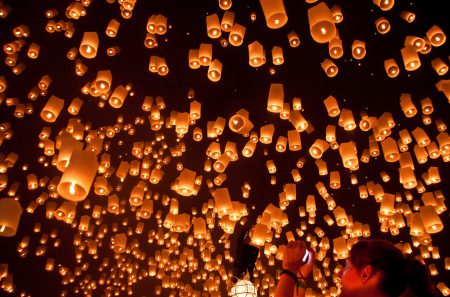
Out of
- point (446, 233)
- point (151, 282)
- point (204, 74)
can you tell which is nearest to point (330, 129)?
point (204, 74)

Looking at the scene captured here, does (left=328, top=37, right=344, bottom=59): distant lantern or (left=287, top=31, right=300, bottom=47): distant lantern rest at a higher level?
(left=328, top=37, right=344, bottom=59): distant lantern

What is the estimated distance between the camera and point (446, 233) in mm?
7801

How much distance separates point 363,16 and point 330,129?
4.91 feet

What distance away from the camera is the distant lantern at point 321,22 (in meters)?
2.84

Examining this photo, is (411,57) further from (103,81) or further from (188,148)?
→ (188,148)

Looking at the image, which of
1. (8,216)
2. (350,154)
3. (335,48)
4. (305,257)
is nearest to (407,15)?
(335,48)

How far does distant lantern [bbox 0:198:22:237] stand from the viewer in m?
2.77

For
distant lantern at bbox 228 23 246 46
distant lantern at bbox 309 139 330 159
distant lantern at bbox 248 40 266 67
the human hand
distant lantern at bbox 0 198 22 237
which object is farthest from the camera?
distant lantern at bbox 309 139 330 159

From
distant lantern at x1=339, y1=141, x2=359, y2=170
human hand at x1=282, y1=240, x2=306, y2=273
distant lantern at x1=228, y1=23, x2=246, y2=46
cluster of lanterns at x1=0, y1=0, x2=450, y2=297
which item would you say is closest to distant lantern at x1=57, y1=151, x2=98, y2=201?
cluster of lanterns at x1=0, y1=0, x2=450, y2=297

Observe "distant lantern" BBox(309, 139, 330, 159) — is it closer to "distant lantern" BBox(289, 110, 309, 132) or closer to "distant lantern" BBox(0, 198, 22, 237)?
"distant lantern" BBox(289, 110, 309, 132)

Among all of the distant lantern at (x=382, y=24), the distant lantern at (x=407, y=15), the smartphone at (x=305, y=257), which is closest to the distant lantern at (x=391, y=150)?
the distant lantern at (x=382, y=24)

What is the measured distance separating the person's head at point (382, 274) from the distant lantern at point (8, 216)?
2.26 metres

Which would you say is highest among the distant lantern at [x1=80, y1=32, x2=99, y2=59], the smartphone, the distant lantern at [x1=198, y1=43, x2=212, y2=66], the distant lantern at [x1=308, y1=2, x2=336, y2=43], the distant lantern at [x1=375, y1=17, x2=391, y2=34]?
the distant lantern at [x1=308, y1=2, x2=336, y2=43]

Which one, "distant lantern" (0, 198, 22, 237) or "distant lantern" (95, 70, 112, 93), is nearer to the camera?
"distant lantern" (0, 198, 22, 237)
